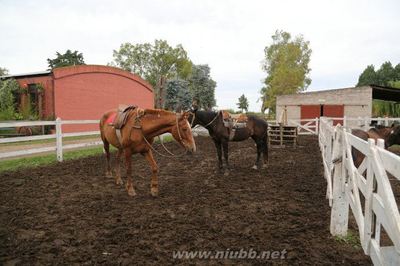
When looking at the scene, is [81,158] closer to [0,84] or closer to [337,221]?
[337,221]

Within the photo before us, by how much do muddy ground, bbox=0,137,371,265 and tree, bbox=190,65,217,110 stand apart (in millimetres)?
31487

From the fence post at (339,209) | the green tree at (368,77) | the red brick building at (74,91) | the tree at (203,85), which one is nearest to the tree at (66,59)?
the tree at (203,85)

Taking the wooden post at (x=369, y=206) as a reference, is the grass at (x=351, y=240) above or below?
below

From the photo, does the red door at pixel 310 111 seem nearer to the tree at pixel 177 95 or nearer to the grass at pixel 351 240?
the tree at pixel 177 95

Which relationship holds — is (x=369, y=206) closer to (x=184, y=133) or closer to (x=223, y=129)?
(x=184, y=133)

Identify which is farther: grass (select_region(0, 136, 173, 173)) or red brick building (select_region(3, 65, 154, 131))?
red brick building (select_region(3, 65, 154, 131))

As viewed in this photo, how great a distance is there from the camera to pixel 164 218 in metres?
4.50

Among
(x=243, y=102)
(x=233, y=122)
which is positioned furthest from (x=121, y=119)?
(x=243, y=102)

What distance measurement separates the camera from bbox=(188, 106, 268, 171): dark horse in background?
7.94 metres

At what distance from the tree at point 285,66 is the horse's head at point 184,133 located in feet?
125

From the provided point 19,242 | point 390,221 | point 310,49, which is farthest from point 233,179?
point 310,49

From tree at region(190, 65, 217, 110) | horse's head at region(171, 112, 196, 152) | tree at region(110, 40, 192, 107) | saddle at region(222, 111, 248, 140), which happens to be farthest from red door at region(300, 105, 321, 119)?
tree at region(110, 40, 192, 107)

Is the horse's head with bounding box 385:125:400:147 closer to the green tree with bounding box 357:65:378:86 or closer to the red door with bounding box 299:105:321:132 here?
the red door with bounding box 299:105:321:132

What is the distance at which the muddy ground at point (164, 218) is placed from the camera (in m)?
3.39
